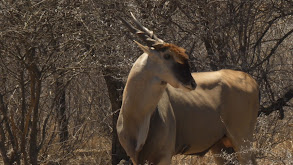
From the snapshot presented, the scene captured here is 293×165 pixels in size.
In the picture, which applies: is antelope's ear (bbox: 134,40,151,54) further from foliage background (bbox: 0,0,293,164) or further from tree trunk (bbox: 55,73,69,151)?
tree trunk (bbox: 55,73,69,151)

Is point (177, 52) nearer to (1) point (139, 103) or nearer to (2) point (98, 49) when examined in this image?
(1) point (139, 103)

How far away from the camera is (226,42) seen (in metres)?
5.91

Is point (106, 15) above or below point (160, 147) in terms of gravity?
above

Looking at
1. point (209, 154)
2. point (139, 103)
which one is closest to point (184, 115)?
point (139, 103)

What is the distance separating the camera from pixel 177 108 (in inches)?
213

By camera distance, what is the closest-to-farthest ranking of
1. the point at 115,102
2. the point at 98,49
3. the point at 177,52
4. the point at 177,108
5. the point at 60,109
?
1. the point at 177,52
2. the point at 177,108
3. the point at 98,49
4. the point at 115,102
5. the point at 60,109

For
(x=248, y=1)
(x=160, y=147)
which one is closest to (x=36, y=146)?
(x=160, y=147)

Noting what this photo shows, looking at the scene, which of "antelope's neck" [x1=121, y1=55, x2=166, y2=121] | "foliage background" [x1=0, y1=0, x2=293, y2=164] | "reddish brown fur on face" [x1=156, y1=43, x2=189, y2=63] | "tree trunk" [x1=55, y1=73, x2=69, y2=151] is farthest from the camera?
"tree trunk" [x1=55, y1=73, x2=69, y2=151]

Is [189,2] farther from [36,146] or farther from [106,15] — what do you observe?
[36,146]

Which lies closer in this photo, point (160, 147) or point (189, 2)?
point (160, 147)

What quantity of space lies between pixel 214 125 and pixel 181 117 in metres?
0.36

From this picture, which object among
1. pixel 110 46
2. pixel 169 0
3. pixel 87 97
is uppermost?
pixel 169 0

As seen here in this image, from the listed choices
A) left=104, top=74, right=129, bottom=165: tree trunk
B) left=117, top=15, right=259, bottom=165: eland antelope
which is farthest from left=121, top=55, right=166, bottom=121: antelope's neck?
left=104, top=74, right=129, bottom=165: tree trunk

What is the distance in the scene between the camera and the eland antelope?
4742 millimetres
